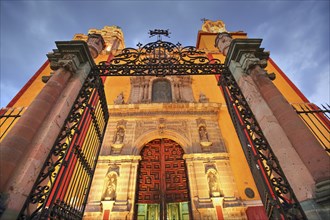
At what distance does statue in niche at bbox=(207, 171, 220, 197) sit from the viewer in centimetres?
704

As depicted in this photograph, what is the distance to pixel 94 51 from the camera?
553 cm

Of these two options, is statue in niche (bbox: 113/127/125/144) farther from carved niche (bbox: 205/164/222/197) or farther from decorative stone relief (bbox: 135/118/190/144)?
carved niche (bbox: 205/164/222/197)

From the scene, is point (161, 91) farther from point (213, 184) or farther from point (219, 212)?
point (219, 212)

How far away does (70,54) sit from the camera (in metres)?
4.50

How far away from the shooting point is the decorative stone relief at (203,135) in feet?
27.8

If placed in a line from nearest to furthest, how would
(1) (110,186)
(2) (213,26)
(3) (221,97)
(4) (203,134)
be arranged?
1. (1) (110,186)
2. (4) (203,134)
3. (3) (221,97)
4. (2) (213,26)

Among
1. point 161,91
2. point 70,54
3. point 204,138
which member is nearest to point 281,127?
point 70,54

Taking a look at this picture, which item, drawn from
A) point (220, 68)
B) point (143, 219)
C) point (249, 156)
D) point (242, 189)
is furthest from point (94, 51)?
point (242, 189)

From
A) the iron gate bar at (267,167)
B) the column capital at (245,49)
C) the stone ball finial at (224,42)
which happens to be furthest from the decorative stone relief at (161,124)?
the column capital at (245,49)

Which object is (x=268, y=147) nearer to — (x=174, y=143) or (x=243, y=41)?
(x=243, y=41)

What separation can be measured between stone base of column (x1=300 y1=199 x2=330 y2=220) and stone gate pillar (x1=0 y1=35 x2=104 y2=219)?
3.91 m

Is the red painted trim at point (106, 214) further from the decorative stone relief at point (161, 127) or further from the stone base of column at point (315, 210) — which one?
the stone base of column at point (315, 210)

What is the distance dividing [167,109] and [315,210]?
305 inches

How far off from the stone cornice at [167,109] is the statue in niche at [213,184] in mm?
3384
